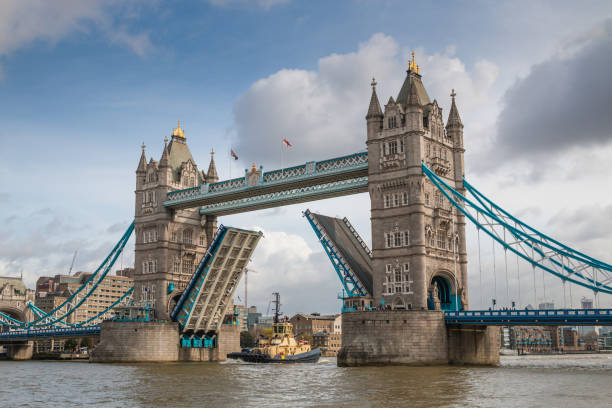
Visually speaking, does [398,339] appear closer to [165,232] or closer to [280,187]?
[280,187]

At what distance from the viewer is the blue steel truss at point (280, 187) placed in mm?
61250

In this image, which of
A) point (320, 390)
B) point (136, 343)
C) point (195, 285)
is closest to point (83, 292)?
point (136, 343)

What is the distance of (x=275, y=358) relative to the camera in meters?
66.8

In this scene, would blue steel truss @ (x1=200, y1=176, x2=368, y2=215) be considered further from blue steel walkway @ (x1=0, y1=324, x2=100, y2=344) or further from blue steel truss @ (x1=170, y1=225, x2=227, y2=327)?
blue steel walkway @ (x1=0, y1=324, x2=100, y2=344)

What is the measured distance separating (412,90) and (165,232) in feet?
104

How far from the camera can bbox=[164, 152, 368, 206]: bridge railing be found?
6112 cm

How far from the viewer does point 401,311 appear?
171ft

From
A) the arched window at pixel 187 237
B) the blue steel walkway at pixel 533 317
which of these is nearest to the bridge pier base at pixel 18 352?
the arched window at pixel 187 237

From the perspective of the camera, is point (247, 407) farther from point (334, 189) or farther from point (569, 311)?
point (334, 189)

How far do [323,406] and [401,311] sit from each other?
2442 centimetres

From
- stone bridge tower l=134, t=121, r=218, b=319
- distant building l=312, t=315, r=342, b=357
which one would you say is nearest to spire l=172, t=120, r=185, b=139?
stone bridge tower l=134, t=121, r=218, b=319

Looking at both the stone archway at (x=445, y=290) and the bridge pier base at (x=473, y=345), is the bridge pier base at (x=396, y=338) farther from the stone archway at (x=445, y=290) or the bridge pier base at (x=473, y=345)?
the stone archway at (x=445, y=290)

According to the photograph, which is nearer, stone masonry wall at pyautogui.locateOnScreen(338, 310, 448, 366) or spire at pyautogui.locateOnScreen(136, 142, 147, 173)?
stone masonry wall at pyautogui.locateOnScreen(338, 310, 448, 366)

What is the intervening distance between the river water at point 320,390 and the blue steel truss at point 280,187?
1922 centimetres
